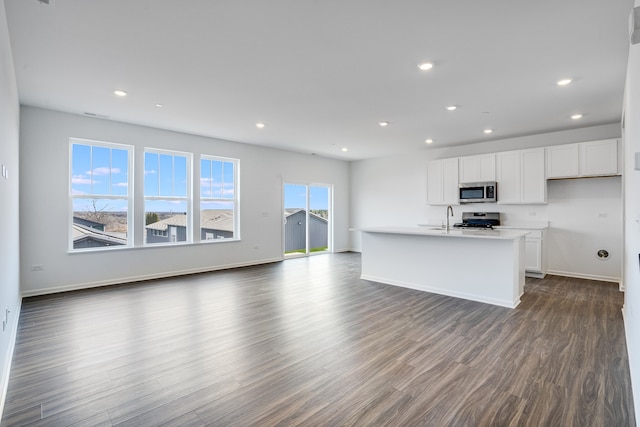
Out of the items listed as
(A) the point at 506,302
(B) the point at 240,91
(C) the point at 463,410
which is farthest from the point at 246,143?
(C) the point at 463,410

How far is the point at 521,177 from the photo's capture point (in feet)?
20.1

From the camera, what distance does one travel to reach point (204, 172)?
6641 mm

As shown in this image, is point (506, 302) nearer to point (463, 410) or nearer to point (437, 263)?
point (437, 263)

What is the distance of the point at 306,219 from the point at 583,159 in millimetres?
5839

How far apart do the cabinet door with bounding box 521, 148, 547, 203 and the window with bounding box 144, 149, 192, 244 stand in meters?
6.35

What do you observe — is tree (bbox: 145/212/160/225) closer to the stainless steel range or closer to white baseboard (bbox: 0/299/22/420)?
white baseboard (bbox: 0/299/22/420)

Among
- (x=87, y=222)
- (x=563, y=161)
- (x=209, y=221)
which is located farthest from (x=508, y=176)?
(x=87, y=222)

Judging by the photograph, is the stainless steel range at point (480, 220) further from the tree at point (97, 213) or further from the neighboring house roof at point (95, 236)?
the tree at point (97, 213)

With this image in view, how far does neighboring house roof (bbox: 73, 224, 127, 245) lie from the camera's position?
5141 mm

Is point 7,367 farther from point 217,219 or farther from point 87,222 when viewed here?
point 217,219

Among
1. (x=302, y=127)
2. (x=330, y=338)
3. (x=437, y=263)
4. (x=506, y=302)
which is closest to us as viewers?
(x=330, y=338)

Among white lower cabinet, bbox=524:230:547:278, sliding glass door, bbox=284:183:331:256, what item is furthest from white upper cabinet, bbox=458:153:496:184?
sliding glass door, bbox=284:183:331:256

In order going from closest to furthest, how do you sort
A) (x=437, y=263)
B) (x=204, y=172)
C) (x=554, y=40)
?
1. (x=554, y=40)
2. (x=437, y=263)
3. (x=204, y=172)

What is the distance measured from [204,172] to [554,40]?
5833 mm
